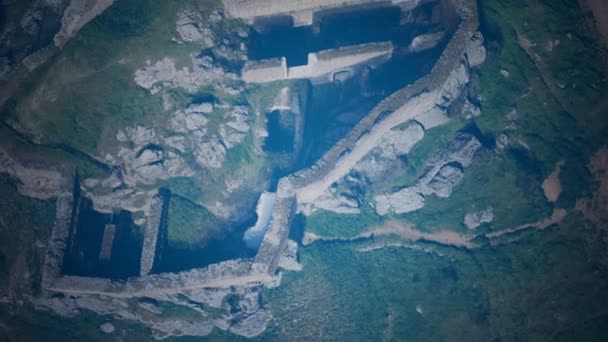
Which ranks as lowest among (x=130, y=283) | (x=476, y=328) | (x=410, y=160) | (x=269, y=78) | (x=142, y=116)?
(x=476, y=328)

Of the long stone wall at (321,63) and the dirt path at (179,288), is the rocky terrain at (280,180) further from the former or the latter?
the long stone wall at (321,63)

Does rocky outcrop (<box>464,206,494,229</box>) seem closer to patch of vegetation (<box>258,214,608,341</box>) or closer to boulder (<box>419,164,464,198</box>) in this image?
patch of vegetation (<box>258,214,608,341</box>)

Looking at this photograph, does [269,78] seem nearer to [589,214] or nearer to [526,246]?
[526,246]

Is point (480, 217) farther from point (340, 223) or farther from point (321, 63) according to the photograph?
point (321, 63)

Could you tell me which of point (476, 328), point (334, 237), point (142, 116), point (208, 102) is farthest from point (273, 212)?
point (476, 328)

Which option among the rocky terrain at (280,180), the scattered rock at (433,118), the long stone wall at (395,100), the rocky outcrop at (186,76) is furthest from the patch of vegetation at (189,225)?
the scattered rock at (433,118)

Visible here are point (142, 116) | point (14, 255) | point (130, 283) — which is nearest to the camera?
point (130, 283)

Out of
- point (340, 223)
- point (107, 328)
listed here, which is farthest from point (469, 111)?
point (107, 328)
